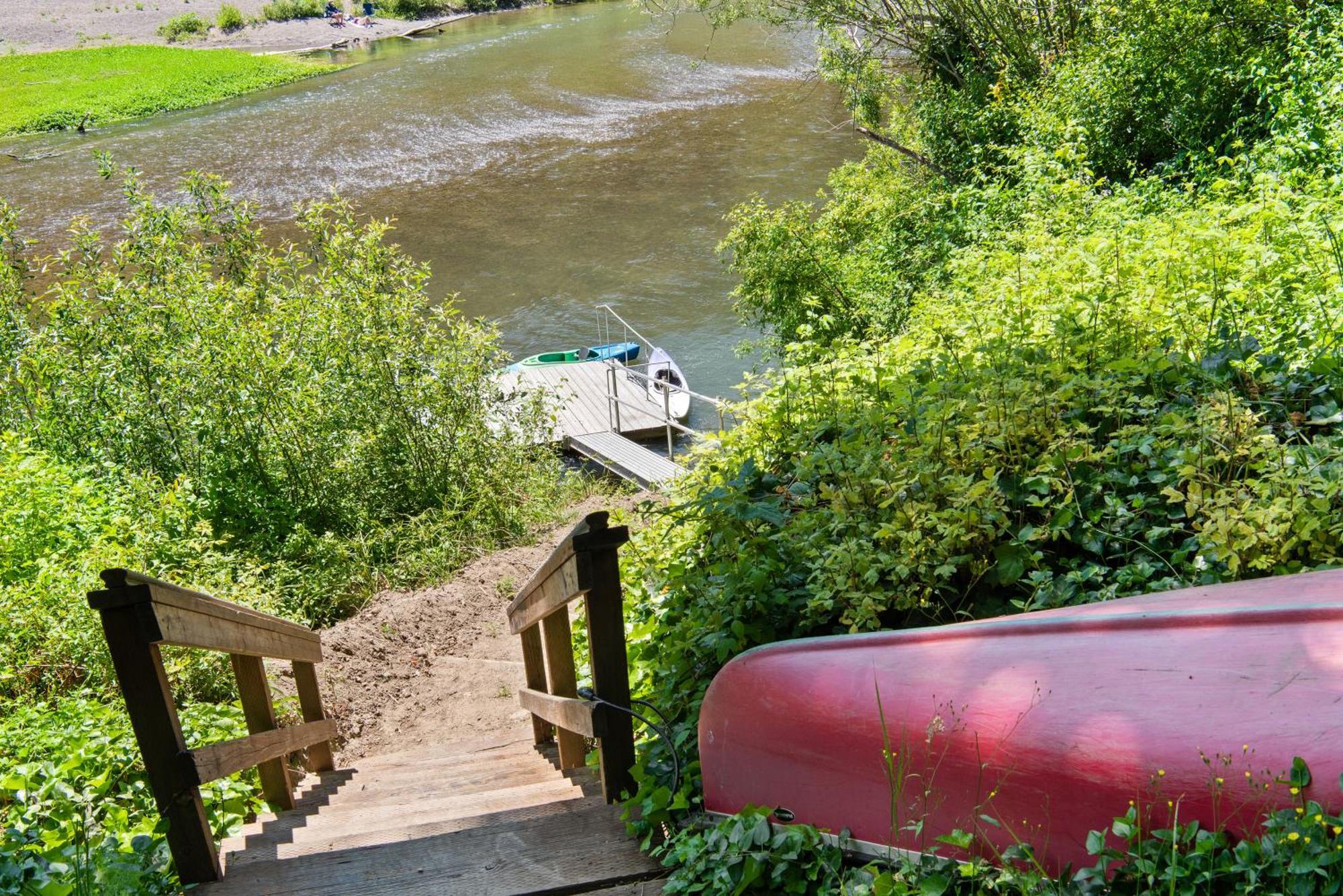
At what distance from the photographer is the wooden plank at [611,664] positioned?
2402mm

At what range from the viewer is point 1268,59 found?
8250 mm

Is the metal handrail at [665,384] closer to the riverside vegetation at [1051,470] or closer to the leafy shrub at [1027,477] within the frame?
the riverside vegetation at [1051,470]

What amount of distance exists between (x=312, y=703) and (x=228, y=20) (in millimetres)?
42036

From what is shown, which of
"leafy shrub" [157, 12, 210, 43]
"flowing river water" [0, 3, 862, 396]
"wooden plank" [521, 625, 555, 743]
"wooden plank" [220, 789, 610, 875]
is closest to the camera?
"wooden plank" [220, 789, 610, 875]

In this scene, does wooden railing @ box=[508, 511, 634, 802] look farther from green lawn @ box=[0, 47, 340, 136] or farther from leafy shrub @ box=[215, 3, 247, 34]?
leafy shrub @ box=[215, 3, 247, 34]

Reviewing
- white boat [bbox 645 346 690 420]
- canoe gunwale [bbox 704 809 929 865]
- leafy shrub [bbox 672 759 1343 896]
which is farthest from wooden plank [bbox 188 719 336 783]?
white boat [bbox 645 346 690 420]

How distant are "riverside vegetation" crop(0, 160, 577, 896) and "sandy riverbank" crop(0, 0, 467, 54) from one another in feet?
111

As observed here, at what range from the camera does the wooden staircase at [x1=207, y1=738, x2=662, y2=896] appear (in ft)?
7.55

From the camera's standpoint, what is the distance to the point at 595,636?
2.47 metres

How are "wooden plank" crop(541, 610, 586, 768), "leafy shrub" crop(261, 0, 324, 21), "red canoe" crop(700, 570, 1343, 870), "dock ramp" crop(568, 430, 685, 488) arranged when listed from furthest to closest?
"leafy shrub" crop(261, 0, 324, 21), "dock ramp" crop(568, 430, 685, 488), "wooden plank" crop(541, 610, 586, 768), "red canoe" crop(700, 570, 1343, 870)

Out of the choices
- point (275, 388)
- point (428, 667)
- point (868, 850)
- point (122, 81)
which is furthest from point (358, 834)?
point (122, 81)

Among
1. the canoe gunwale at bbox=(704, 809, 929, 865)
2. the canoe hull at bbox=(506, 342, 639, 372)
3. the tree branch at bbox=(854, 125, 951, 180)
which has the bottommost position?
the canoe hull at bbox=(506, 342, 639, 372)

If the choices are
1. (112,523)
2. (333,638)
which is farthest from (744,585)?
(112,523)

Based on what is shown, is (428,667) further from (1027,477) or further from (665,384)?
(665,384)
